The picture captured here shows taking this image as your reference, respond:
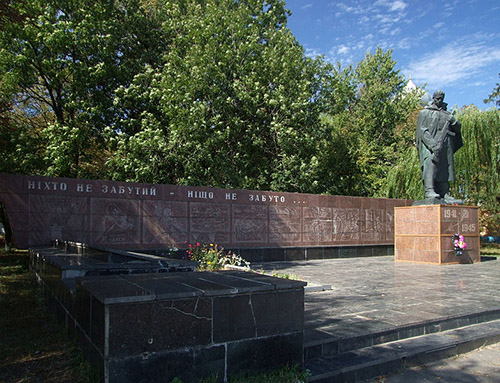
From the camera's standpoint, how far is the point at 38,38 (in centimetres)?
1365

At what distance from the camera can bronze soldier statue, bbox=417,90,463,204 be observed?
12.5m

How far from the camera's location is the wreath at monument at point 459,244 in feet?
40.8

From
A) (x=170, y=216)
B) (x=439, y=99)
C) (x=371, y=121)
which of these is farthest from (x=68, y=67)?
(x=371, y=121)

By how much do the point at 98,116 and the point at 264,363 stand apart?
14.0 metres

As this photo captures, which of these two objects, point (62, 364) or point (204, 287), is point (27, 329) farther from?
point (204, 287)

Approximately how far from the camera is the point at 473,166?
17.4 meters

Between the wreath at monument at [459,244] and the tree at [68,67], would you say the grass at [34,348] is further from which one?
the wreath at monument at [459,244]

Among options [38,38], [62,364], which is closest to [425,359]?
[62,364]

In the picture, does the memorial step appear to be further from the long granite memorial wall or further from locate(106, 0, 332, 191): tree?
locate(106, 0, 332, 191): tree

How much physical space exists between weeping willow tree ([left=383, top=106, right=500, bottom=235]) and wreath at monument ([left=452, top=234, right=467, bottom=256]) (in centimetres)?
612

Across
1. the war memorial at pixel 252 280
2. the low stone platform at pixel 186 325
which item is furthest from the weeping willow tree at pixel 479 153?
the low stone platform at pixel 186 325

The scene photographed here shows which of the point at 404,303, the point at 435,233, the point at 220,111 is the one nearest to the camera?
the point at 404,303

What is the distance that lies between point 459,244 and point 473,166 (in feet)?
21.0

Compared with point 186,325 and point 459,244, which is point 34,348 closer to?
point 186,325
